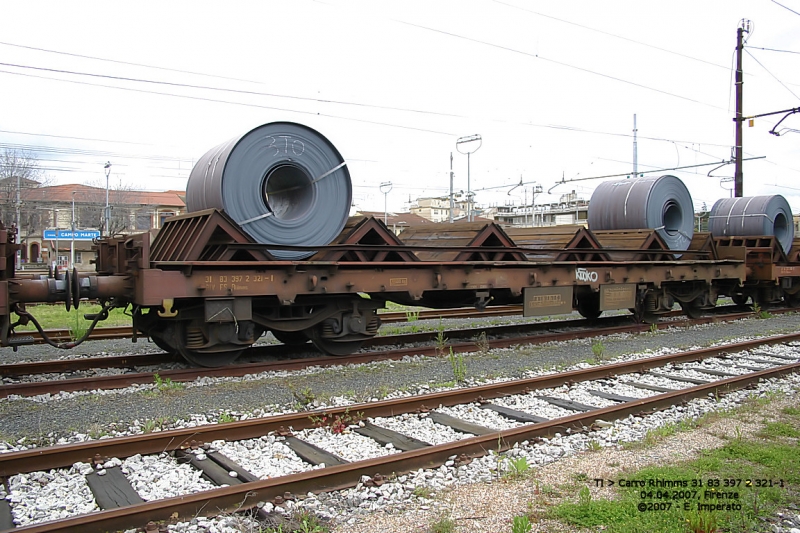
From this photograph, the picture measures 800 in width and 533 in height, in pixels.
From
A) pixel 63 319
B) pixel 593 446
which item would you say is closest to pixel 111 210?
pixel 63 319

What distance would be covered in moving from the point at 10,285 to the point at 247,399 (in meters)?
2.84

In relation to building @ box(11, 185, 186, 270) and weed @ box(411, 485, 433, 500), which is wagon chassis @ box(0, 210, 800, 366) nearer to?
weed @ box(411, 485, 433, 500)

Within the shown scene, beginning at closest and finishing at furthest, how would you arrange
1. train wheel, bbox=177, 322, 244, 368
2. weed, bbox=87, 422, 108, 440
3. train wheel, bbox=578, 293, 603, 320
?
weed, bbox=87, 422, 108, 440, train wheel, bbox=177, 322, 244, 368, train wheel, bbox=578, 293, 603, 320

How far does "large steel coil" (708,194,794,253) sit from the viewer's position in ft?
54.5

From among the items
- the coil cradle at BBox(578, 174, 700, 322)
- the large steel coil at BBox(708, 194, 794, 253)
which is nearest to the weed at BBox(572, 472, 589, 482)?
the coil cradle at BBox(578, 174, 700, 322)

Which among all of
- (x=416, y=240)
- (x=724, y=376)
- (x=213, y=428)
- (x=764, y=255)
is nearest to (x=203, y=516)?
(x=213, y=428)

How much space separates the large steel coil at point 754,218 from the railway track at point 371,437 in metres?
9.46

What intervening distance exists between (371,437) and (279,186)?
450 centimetres

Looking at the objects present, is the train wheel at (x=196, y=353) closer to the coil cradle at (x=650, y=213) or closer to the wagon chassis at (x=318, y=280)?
the wagon chassis at (x=318, y=280)

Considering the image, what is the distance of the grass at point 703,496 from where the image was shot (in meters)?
3.67

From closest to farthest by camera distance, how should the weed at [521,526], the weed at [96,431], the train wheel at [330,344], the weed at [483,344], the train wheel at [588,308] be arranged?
the weed at [521,526] → the weed at [96,431] → the train wheel at [330,344] → the weed at [483,344] → the train wheel at [588,308]

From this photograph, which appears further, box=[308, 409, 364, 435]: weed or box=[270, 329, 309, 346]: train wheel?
box=[270, 329, 309, 346]: train wheel

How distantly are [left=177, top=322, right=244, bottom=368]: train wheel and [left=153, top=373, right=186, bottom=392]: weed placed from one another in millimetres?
655

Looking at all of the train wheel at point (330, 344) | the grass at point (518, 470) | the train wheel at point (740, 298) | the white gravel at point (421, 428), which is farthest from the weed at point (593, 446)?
the train wheel at point (740, 298)
